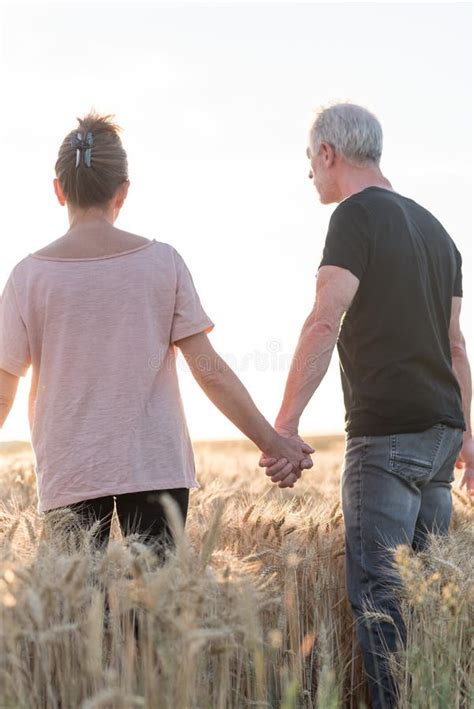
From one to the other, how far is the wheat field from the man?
0.17 meters

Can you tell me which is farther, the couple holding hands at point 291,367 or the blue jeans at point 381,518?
the blue jeans at point 381,518

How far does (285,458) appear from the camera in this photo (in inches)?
137

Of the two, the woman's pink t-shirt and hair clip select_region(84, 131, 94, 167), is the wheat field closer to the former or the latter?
the woman's pink t-shirt

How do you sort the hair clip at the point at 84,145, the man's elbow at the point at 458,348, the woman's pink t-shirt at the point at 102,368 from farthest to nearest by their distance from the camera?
the man's elbow at the point at 458,348 < the hair clip at the point at 84,145 < the woman's pink t-shirt at the point at 102,368

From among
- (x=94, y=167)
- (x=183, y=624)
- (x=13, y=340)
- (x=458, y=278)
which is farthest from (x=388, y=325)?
(x=183, y=624)

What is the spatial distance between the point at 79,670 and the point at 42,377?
0.93 m

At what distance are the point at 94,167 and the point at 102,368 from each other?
24.4 inches

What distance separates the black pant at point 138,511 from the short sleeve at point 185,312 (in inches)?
18.8

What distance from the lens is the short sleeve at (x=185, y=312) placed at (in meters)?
2.89

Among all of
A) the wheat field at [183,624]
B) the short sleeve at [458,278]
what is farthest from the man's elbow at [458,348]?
the wheat field at [183,624]

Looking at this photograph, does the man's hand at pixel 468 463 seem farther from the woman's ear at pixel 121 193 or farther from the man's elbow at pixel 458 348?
the woman's ear at pixel 121 193

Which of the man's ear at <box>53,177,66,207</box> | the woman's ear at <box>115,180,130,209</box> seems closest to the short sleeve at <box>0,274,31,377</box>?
the man's ear at <box>53,177,66,207</box>

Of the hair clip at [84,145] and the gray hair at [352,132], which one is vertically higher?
the gray hair at [352,132]

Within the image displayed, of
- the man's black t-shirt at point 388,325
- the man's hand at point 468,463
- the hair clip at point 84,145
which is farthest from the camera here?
the man's hand at point 468,463
